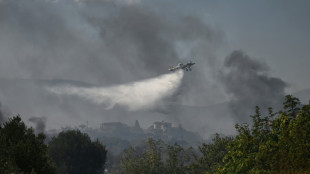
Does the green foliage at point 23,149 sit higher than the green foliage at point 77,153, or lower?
lower

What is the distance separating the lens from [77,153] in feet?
359

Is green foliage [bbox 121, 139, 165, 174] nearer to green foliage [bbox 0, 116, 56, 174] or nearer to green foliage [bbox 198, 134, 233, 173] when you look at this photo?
green foliage [bbox 198, 134, 233, 173]

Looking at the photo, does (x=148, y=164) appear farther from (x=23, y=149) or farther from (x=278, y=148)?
(x=23, y=149)

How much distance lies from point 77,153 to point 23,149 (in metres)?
70.3

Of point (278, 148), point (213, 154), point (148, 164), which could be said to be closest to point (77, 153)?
point (148, 164)

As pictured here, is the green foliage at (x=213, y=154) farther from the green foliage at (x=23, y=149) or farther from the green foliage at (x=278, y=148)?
the green foliage at (x=23, y=149)

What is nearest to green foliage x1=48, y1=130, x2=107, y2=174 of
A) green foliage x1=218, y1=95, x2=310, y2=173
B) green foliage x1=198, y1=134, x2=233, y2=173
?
green foliage x1=198, y1=134, x2=233, y2=173

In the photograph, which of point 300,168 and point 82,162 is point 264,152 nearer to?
point 300,168

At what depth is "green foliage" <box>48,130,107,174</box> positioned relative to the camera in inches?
4235

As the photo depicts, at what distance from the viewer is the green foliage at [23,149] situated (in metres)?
39.2

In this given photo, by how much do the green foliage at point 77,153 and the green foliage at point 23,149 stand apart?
200 ft

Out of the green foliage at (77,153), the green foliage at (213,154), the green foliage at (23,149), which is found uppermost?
the green foliage at (77,153)

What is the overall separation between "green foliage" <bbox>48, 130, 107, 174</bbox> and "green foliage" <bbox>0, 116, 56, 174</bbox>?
60.9m

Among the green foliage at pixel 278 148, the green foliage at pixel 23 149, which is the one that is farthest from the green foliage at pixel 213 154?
the green foliage at pixel 23 149
